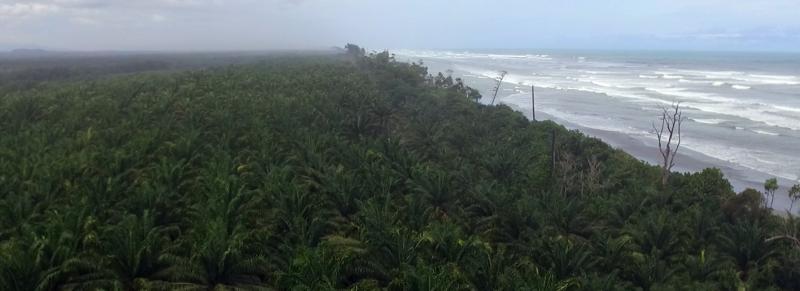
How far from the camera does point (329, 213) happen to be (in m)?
26.3

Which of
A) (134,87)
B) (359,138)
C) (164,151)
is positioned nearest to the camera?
(164,151)

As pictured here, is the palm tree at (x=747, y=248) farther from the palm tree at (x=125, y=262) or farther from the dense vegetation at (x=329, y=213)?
the palm tree at (x=125, y=262)

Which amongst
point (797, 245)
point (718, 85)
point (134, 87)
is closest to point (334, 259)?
point (797, 245)

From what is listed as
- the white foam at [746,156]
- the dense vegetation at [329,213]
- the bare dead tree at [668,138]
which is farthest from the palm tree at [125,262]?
the white foam at [746,156]

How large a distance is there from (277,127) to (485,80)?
346 feet

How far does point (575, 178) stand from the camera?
133ft

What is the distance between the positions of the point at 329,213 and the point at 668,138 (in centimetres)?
4805

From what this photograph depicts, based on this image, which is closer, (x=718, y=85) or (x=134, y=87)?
(x=134, y=87)

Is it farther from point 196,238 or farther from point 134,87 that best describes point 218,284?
point 134,87

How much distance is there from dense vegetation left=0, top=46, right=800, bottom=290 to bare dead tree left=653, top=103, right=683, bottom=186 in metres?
1.07

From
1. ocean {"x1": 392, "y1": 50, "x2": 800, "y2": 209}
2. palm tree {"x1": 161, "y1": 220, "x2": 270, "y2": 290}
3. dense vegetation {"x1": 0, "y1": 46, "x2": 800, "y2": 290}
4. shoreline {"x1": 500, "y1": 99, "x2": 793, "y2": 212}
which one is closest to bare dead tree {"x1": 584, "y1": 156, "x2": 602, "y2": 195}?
dense vegetation {"x1": 0, "y1": 46, "x2": 800, "y2": 290}

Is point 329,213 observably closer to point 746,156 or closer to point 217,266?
point 217,266

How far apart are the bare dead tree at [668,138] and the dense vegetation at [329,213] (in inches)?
42.3

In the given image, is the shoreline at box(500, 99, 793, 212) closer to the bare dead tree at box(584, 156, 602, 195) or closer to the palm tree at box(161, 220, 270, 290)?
the bare dead tree at box(584, 156, 602, 195)
